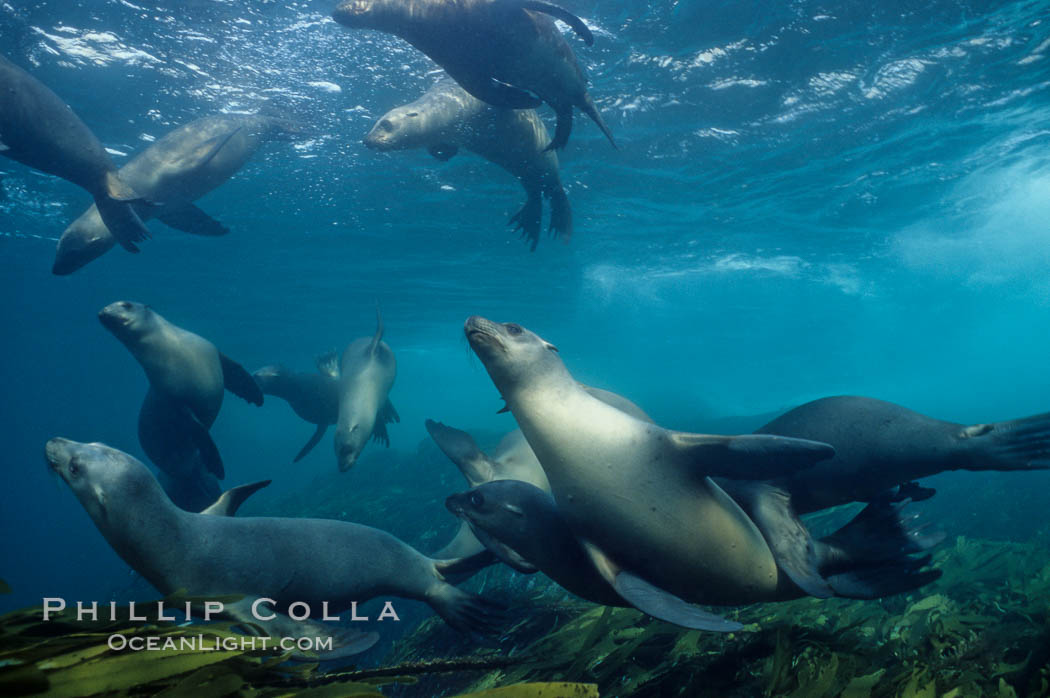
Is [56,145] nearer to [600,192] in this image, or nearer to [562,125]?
[562,125]

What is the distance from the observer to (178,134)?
313 inches

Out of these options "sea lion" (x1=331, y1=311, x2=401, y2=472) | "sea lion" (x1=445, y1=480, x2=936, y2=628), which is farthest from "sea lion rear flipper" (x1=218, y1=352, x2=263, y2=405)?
"sea lion" (x1=445, y1=480, x2=936, y2=628)

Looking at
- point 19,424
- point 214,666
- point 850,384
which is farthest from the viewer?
point 850,384

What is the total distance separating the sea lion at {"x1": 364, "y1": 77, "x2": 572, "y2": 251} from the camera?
19.5 ft

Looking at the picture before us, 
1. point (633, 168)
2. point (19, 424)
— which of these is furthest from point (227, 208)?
point (19, 424)

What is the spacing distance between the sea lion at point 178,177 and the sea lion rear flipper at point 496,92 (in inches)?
147

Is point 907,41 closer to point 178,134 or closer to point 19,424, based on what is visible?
point 178,134

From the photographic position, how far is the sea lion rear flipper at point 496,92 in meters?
4.76

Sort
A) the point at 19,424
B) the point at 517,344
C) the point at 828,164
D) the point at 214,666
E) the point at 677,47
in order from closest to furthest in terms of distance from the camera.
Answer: the point at 214,666
the point at 517,344
the point at 677,47
the point at 828,164
the point at 19,424

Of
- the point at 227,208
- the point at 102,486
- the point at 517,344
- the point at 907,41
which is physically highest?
the point at 227,208

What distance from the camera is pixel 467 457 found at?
498 cm

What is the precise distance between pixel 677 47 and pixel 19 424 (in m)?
86.1

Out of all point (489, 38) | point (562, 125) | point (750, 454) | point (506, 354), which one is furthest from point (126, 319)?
point (750, 454)

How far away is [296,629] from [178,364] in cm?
441
